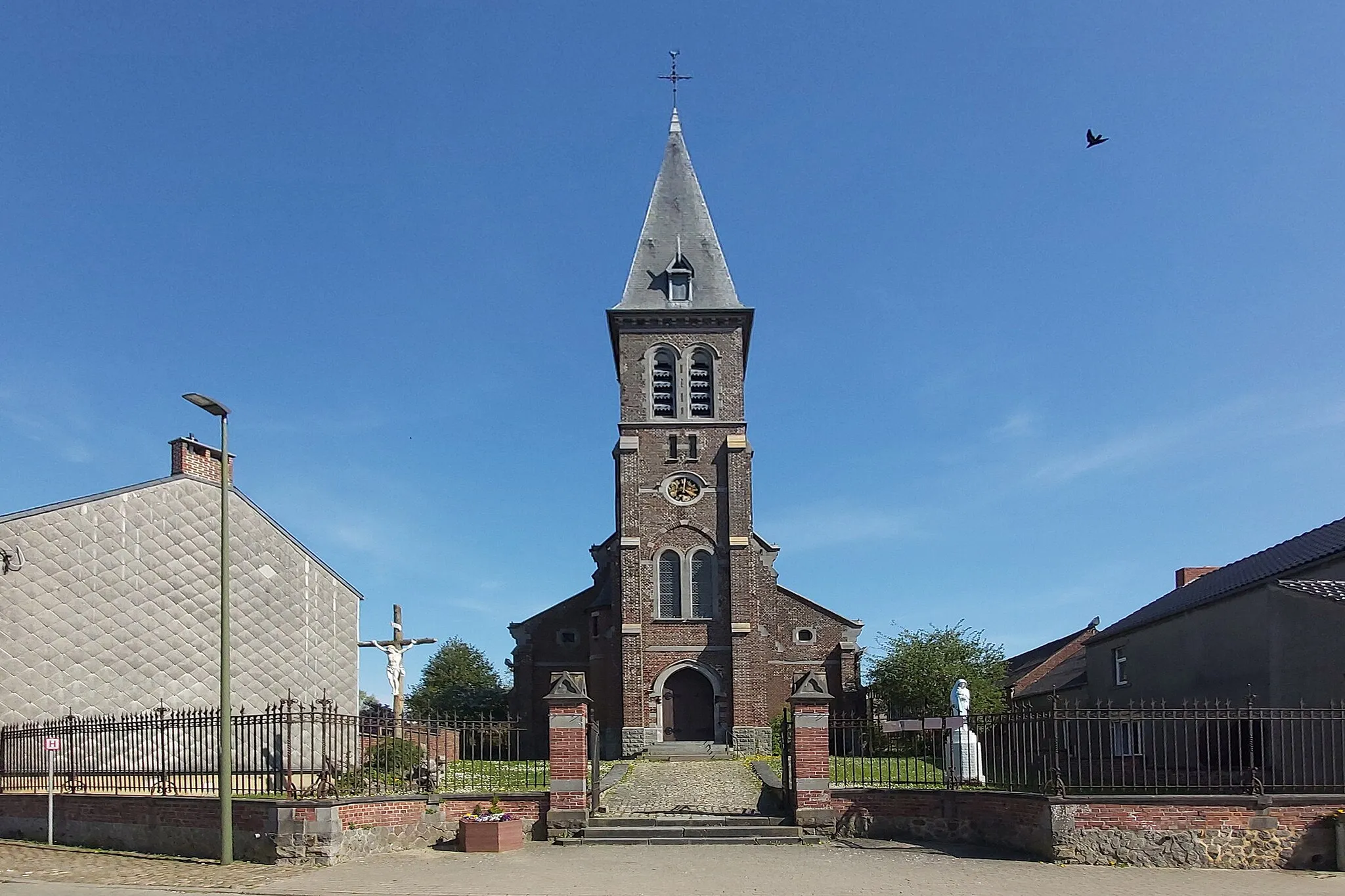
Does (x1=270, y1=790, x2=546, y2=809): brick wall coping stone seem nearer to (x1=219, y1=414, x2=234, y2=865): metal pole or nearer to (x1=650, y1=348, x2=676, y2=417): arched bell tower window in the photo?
(x1=219, y1=414, x2=234, y2=865): metal pole

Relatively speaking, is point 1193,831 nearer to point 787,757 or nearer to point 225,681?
point 787,757

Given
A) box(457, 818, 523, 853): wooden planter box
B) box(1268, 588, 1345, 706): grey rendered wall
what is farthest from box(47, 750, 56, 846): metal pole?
box(1268, 588, 1345, 706): grey rendered wall

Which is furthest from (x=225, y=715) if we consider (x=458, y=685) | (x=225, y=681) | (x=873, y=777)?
(x=458, y=685)

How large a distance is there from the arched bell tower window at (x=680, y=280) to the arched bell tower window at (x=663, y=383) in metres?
2.23

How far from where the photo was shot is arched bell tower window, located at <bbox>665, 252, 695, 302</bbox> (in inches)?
1662

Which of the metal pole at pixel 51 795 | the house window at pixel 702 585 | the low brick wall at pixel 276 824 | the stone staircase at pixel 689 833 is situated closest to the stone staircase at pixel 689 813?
the stone staircase at pixel 689 833

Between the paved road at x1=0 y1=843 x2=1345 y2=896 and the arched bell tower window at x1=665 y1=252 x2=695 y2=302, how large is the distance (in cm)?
2864

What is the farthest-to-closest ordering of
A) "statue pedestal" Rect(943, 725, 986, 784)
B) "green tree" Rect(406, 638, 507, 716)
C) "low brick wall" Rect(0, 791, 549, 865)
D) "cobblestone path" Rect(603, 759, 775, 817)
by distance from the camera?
"green tree" Rect(406, 638, 507, 716) → "statue pedestal" Rect(943, 725, 986, 784) → "cobblestone path" Rect(603, 759, 775, 817) → "low brick wall" Rect(0, 791, 549, 865)

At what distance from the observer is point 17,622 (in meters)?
20.8

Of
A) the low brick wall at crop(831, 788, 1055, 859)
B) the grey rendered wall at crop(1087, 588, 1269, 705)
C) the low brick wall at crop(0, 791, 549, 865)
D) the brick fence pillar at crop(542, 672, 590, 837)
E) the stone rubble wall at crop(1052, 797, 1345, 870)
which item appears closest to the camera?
the stone rubble wall at crop(1052, 797, 1345, 870)

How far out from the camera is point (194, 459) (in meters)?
25.8

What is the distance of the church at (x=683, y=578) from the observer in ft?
127

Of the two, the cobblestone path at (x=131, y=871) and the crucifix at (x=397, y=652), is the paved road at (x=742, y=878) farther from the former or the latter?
the crucifix at (x=397, y=652)

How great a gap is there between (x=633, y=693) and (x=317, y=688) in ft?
43.2
